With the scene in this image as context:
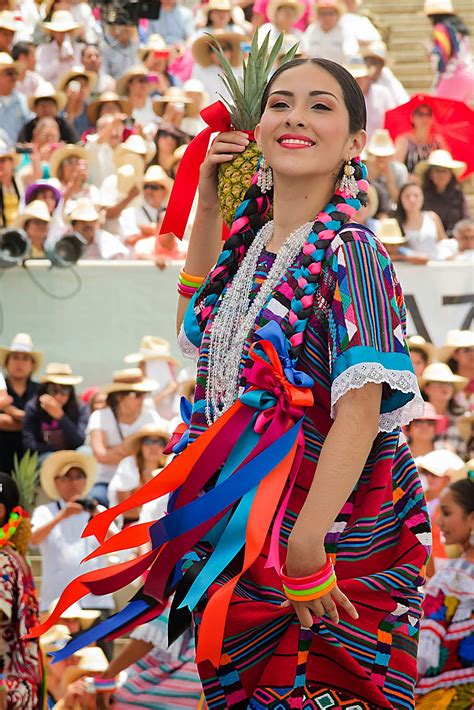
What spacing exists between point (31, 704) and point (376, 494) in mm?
2407

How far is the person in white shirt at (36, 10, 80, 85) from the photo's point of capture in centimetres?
1078

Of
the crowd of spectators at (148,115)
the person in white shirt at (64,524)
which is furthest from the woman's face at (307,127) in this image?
the crowd of spectators at (148,115)

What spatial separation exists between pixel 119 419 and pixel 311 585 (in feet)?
17.5

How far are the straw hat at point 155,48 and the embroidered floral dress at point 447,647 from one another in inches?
237

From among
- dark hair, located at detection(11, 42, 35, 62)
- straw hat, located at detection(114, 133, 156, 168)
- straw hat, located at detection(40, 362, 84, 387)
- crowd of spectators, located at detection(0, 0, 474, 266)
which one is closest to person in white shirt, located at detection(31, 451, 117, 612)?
straw hat, located at detection(40, 362, 84, 387)

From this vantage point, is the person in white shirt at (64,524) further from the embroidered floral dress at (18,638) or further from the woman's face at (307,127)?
the woman's face at (307,127)

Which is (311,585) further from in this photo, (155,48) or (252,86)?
(155,48)

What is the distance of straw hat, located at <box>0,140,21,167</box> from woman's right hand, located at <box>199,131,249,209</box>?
5819 millimetres

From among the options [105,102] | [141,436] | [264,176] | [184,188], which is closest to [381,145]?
[105,102]

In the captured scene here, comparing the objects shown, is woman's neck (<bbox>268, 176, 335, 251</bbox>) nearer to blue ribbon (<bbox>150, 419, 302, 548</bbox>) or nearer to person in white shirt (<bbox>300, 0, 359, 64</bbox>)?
blue ribbon (<bbox>150, 419, 302, 548</bbox>)

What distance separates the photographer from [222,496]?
307cm

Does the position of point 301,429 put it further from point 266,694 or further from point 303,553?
point 266,694

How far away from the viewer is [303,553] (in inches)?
112

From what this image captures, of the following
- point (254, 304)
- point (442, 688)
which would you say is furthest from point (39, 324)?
point (254, 304)
